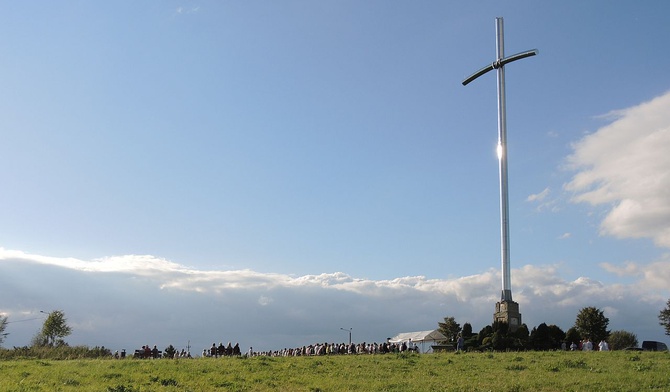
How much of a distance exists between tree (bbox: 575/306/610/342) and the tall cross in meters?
25.8

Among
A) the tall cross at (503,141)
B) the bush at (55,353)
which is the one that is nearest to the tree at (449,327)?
the tall cross at (503,141)

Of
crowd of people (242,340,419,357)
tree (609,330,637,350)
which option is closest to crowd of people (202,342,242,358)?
crowd of people (242,340,419,357)

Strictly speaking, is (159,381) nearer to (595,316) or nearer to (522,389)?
(522,389)

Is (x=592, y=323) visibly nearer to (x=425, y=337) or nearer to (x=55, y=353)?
(x=425, y=337)

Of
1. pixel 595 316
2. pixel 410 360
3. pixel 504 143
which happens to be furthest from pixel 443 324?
pixel 410 360

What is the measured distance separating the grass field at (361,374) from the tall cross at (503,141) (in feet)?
73.3

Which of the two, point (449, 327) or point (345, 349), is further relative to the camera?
point (449, 327)

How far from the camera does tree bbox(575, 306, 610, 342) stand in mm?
82188

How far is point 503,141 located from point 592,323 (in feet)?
102

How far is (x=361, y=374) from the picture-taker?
33875 mm

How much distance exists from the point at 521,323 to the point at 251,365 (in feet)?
110

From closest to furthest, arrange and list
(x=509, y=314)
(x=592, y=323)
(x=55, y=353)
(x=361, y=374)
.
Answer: (x=361, y=374) < (x=55, y=353) < (x=509, y=314) < (x=592, y=323)

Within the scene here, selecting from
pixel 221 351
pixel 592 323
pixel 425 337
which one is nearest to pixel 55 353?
pixel 221 351

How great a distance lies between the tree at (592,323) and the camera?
270ft
